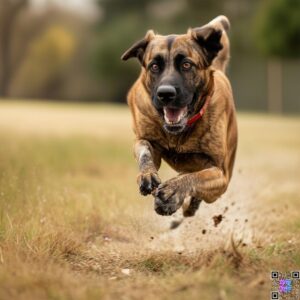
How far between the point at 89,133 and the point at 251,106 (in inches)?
995

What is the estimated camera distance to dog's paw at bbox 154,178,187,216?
467cm

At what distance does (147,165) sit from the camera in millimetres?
5008

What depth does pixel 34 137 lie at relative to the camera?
1352 centimetres

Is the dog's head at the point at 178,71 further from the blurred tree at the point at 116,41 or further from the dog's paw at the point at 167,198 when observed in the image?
the blurred tree at the point at 116,41

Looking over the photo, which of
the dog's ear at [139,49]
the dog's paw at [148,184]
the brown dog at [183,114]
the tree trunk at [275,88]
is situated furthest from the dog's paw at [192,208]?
the tree trunk at [275,88]

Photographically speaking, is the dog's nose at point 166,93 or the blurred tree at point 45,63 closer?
the dog's nose at point 166,93

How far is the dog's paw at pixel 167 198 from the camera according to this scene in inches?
184

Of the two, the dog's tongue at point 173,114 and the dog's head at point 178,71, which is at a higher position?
the dog's head at point 178,71

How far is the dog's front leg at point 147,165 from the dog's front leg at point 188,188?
11 cm

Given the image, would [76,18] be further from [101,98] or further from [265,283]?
[265,283]

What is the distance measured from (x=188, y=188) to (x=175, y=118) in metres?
0.55

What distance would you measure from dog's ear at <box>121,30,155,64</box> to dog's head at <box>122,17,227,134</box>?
0.34ft

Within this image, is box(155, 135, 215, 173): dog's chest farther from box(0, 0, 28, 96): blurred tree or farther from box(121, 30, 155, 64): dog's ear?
box(0, 0, 28, 96): blurred tree

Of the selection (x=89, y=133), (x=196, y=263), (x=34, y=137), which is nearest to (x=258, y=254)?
(x=196, y=263)
